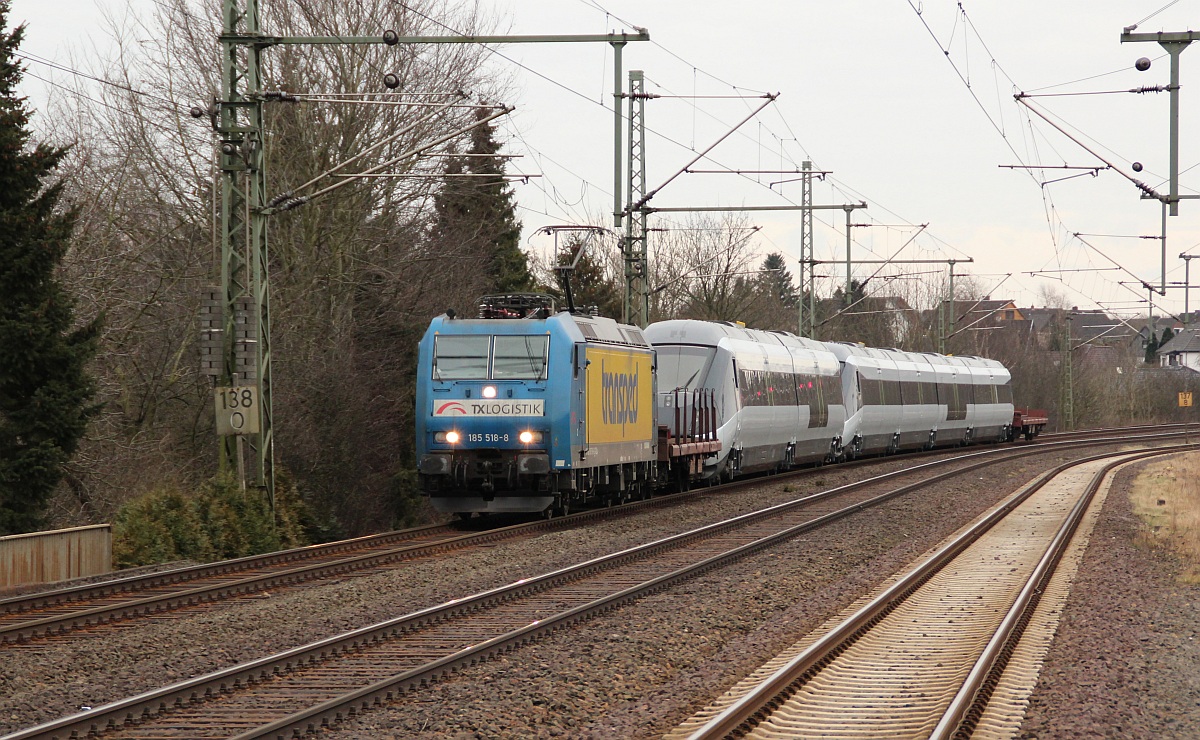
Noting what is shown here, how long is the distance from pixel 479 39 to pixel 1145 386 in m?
85.0

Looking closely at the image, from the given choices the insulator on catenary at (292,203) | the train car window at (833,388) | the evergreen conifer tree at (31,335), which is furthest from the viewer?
the train car window at (833,388)

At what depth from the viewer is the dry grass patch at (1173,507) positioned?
19.0 meters

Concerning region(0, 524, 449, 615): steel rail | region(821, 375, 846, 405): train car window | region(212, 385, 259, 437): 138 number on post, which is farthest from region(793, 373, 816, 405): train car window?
region(212, 385, 259, 437): 138 number on post

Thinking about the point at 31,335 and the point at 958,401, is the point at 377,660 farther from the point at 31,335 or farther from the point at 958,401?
the point at 958,401

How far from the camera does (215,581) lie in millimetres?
14953

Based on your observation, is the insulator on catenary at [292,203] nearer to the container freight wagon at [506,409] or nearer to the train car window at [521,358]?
the container freight wagon at [506,409]

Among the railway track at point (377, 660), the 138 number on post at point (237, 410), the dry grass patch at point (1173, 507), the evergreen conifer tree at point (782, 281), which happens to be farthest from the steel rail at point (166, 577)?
the evergreen conifer tree at point (782, 281)

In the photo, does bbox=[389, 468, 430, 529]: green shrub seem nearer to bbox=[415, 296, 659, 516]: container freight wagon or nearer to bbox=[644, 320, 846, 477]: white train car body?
bbox=[644, 320, 846, 477]: white train car body

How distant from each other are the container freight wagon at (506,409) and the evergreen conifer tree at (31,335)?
5.33 metres

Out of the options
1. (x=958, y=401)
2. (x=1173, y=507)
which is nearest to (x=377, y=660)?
(x=1173, y=507)

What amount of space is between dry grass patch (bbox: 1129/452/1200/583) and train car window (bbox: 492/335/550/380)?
30.6 ft

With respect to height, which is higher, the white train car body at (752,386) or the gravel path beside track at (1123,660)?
the white train car body at (752,386)

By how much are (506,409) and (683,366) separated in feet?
31.7

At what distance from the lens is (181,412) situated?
1125 inches
